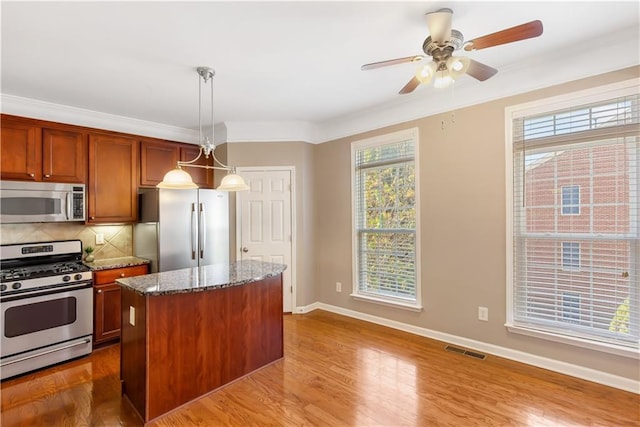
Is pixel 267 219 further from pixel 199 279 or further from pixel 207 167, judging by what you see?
pixel 199 279

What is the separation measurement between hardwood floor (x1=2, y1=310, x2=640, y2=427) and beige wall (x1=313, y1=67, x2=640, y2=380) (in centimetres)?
27

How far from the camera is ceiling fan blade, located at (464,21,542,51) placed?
1580 mm

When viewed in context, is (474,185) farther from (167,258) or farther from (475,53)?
(167,258)

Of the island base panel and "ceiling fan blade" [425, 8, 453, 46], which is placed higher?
"ceiling fan blade" [425, 8, 453, 46]

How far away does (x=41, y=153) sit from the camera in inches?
124

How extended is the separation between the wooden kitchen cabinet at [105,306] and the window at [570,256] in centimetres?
423

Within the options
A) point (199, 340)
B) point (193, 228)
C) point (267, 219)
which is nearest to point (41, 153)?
point (193, 228)

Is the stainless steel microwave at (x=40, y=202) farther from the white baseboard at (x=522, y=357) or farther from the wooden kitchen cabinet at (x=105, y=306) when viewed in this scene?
the white baseboard at (x=522, y=357)

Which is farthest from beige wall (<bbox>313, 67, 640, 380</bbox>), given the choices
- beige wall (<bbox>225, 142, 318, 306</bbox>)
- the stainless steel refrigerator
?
the stainless steel refrigerator

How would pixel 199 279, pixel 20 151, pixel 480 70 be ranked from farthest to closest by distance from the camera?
1. pixel 20 151
2. pixel 199 279
3. pixel 480 70

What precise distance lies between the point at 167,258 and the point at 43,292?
1085 millimetres

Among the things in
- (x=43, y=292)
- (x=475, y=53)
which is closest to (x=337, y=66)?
(x=475, y=53)

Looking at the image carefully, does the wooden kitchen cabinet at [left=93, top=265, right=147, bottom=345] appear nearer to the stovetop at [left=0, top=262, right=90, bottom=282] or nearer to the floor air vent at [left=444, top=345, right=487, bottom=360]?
the stovetop at [left=0, top=262, right=90, bottom=282]

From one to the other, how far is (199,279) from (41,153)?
237cm
